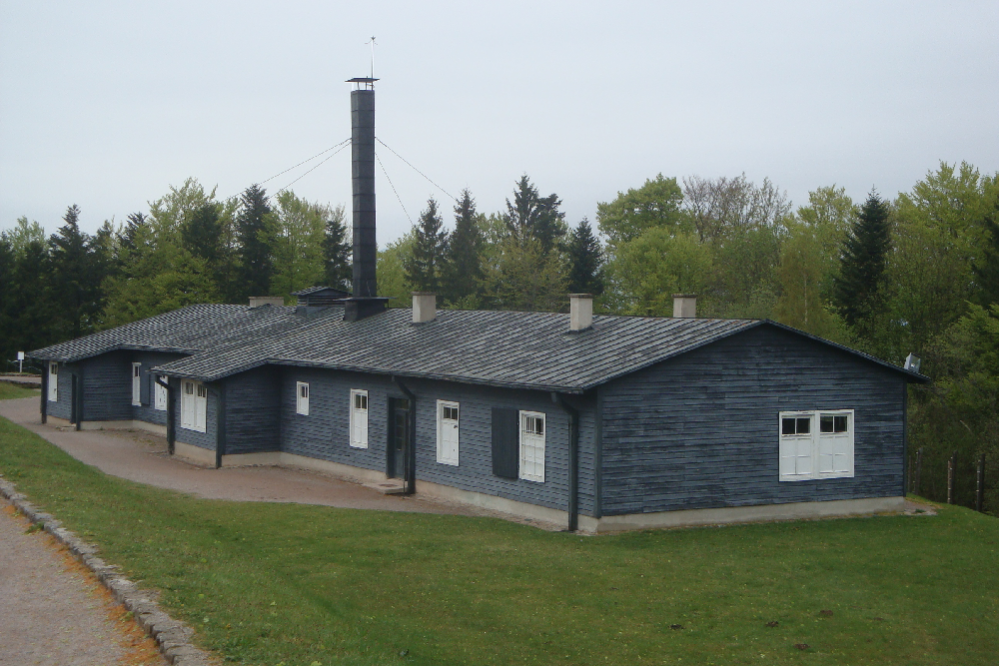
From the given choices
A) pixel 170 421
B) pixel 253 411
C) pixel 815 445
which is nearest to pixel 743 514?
pixel 815 445

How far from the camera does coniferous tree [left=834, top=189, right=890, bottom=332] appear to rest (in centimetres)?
4772

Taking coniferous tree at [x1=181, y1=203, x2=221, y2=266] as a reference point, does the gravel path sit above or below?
below

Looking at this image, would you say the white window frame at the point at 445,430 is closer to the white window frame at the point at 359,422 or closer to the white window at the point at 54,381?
the white window frame at the point at 359,422

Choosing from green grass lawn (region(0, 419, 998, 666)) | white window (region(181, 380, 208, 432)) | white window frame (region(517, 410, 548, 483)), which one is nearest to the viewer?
green grass lawn (region(0, 419, 998, 666))

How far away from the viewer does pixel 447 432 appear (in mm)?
21703

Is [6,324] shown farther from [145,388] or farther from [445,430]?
[445,430]

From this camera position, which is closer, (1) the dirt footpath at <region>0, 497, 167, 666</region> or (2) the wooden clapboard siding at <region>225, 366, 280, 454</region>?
(1) the dirt footpath at <region>0, 497, 167, 666</region>

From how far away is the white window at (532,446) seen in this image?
63.1 ft

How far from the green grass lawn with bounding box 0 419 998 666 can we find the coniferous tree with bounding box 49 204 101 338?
4473cm

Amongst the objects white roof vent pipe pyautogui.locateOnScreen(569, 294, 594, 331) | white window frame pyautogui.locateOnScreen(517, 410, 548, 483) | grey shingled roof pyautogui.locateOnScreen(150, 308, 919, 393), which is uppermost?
white roof vent pipe pyautogui.locateOnScreen(569, 294, 594, 331)

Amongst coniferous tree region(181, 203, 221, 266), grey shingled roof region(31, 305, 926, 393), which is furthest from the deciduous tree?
grey shingled roof region(31, 305, 926, 393)

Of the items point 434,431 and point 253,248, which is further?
point 253,248

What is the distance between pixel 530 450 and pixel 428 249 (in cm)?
5377

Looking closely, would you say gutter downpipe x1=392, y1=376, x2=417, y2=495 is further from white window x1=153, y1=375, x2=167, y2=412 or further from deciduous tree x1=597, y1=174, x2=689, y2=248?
deciduous tree x1=597, y1=174, x2=689, y2=248
